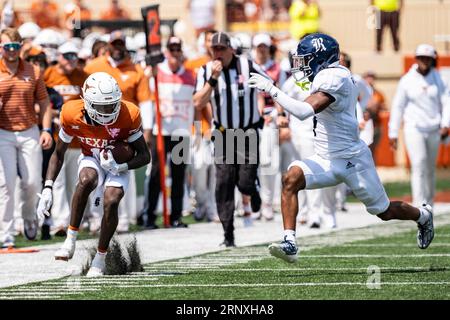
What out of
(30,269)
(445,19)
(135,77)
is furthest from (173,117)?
(445,19)

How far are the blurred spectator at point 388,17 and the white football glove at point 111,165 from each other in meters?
16.5

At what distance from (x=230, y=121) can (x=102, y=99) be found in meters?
3.26

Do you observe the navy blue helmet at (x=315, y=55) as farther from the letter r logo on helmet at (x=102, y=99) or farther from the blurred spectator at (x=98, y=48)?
the blurred spectator at (x=98, y=48)

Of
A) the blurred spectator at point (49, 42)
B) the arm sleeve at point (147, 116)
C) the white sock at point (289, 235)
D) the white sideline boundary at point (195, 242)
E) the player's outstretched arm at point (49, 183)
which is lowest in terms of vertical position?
the white sideline boundary at point (195, 242)

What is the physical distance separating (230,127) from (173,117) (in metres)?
2.82

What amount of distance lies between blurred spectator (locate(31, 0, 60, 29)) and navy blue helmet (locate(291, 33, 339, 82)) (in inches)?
554

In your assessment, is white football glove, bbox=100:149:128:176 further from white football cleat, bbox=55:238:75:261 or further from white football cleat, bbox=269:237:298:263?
white football cleat, bbox=269:237:298:263

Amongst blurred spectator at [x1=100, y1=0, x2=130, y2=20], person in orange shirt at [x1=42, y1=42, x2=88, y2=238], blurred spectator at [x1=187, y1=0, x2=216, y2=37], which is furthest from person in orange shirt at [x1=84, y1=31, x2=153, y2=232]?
blurred spectator at [x1=100, y1=0, x2=130, y2=20]

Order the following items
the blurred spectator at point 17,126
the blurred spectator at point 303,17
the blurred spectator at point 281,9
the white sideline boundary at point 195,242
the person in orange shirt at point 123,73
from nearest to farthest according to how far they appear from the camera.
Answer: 1. the white sideline boundary at point 195,242
2. the blurred spectator at point 17,126
3. the person in orange shirt at point 123,73
4. the blurred spectator at point 303,17
5. the blurred spectator at point 281,9

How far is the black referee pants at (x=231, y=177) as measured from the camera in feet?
41.8

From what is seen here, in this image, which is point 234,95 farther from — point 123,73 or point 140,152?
point 140,152

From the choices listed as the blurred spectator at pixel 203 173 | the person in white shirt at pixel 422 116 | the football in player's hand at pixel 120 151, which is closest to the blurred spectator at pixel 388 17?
the blurred spectator at pixel 203 173

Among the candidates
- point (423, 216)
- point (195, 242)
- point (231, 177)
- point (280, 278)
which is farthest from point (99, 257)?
point (195, 242)

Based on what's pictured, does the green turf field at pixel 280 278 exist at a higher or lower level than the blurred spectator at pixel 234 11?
lower
